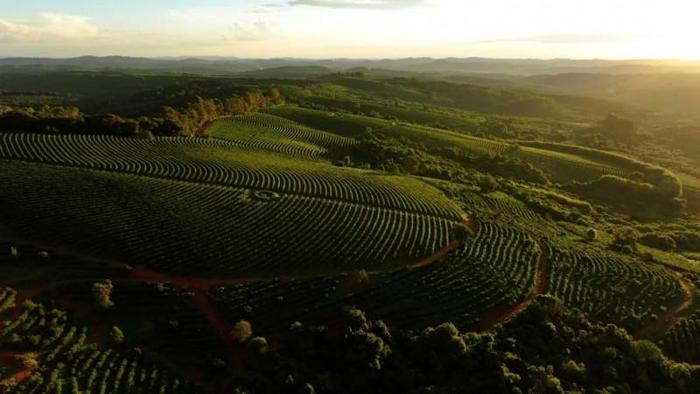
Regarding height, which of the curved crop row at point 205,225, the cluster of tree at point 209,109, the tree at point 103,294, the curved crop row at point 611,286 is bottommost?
the curved crop row at point 611,286

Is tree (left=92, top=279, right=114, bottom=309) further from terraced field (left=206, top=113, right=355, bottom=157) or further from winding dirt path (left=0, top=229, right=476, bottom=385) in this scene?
terraced field (left=206, top=113, right=355, bottom=157)

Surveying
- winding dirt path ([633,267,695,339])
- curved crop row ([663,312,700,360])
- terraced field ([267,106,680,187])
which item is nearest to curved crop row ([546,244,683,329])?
winding dirt path ([633,267,695,339])

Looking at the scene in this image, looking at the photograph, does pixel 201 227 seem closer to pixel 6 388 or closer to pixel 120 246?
pixel 120 246

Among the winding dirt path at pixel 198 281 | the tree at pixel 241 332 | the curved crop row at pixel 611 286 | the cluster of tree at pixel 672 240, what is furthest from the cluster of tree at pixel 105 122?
the cluster of tree at pixel 672 240

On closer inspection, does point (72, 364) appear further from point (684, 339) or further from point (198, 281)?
point (684, 339)

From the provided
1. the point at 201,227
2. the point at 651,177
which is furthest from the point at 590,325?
the point at 651,177

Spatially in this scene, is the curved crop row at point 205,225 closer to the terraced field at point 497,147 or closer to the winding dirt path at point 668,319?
the winding dirt path at point 668,319
